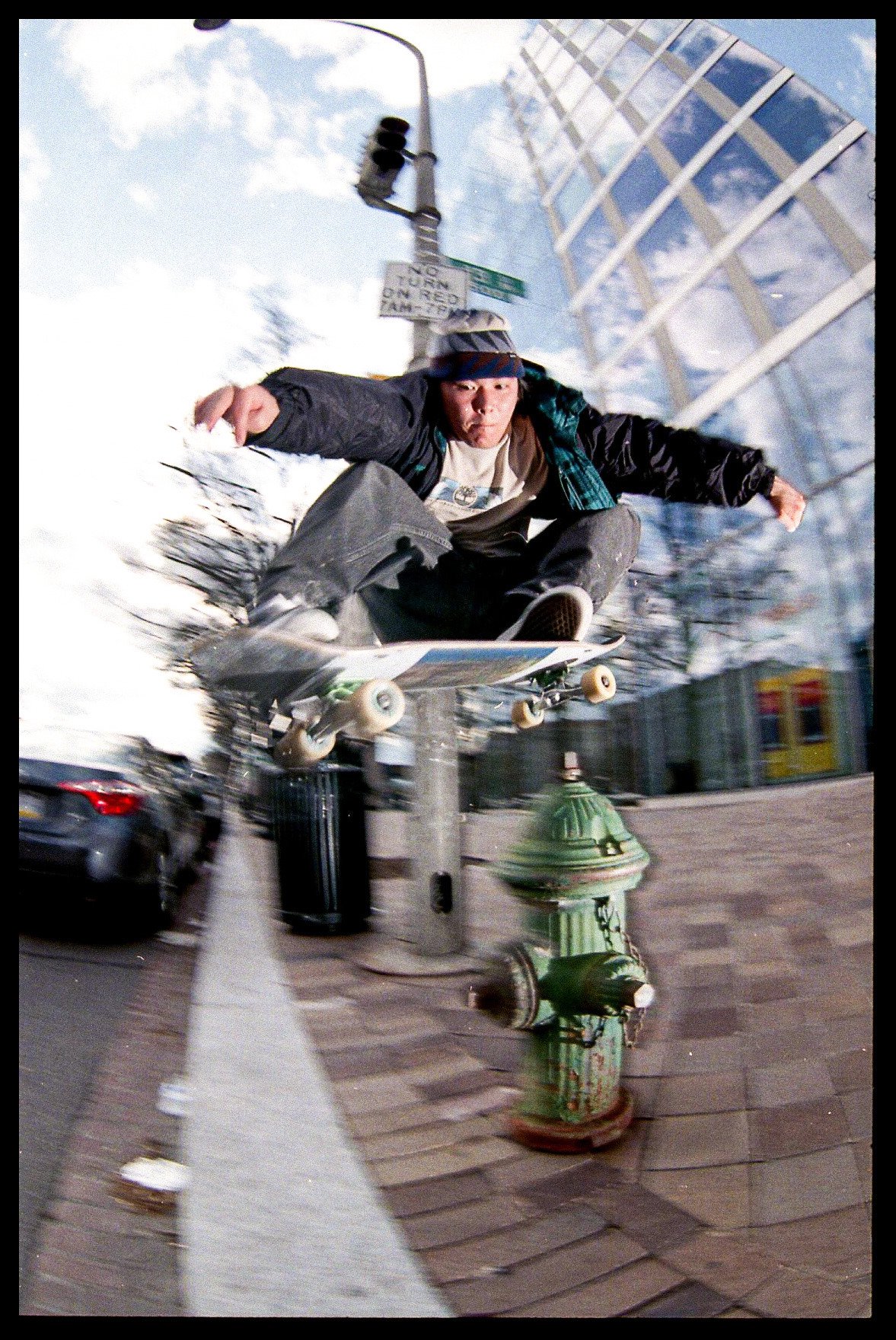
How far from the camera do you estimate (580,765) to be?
132 cm

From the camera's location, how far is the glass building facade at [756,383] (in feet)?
4.44

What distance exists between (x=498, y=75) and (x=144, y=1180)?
1.66 meters

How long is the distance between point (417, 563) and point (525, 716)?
0.26m

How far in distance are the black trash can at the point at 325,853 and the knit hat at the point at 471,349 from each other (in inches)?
21.8

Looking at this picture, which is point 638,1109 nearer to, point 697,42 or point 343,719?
point 343,719

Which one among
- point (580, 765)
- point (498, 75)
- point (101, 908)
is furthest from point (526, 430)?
point (101, 908)

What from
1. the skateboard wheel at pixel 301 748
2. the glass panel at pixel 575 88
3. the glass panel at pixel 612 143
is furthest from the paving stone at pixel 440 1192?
the glass panel at pixel 575 88

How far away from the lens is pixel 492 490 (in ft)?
4.30

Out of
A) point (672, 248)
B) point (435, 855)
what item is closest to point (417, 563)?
point (435, 855)

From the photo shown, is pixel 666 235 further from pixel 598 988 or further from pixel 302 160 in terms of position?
pixel 598 988

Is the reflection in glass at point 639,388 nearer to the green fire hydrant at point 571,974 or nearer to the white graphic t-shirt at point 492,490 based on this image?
the white graphic t-shirt at point 492,490

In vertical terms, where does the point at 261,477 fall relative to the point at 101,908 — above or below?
above

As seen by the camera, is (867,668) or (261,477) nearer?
(261,477)

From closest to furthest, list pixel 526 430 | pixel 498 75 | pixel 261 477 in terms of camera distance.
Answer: pixel 261 477
pixel 526 430
pixel 498 75
